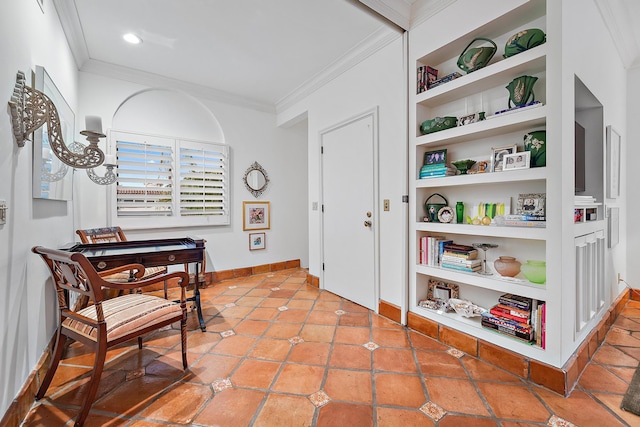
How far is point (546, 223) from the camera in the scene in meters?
1.61

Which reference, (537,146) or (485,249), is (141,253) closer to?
(485,249)

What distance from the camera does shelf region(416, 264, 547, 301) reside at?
1.66 metres

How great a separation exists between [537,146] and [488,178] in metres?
0.31

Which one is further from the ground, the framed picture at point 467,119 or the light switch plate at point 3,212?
the framed picture at point 467,119

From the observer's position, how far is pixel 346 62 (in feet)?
9.75

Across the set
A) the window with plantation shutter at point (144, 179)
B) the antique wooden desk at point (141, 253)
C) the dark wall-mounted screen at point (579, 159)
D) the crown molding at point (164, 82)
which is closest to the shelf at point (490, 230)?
the dark wall-mounted screen at point (579, 159)

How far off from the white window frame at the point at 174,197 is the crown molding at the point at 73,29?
0.76 m

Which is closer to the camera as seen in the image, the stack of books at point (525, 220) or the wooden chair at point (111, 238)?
the stack of books at point (525, 220)

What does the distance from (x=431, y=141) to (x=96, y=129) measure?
2273 millimetres

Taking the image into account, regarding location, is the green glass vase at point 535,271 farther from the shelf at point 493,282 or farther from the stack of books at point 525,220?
the stack of books at point 525,220

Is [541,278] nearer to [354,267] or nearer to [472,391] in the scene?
[472,391]

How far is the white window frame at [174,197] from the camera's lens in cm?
314

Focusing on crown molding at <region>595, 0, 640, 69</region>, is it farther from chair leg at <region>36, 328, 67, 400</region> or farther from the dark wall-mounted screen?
chair leg at <region>36, 328, 67, 400</region>

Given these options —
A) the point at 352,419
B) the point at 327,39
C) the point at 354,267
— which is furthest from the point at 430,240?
the point at 327,39
